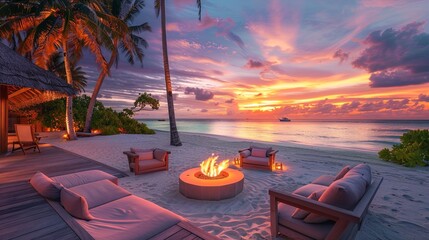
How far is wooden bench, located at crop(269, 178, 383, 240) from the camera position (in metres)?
1.97

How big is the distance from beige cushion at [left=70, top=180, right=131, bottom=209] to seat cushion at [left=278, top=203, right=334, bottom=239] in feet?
8.62

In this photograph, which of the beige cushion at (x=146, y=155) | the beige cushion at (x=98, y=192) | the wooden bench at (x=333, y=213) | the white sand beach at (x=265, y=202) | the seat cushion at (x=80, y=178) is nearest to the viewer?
the wooden bench at (x=333, y=213)

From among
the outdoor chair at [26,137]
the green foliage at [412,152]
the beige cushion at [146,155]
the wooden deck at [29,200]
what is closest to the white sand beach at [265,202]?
the green foliage at [412,152]

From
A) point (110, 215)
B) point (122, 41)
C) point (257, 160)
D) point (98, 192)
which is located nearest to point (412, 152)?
point (257, 160)

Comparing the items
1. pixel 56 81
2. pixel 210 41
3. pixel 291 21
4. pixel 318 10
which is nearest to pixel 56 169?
pixel 56 81

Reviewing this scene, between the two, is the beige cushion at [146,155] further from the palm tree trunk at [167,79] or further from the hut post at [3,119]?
the hut post at [3,119]

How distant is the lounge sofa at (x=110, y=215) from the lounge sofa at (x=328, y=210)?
117 cm

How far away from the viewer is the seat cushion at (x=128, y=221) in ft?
6.74

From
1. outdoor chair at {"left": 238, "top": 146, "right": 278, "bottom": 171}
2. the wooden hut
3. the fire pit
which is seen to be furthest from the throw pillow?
the wooden hut

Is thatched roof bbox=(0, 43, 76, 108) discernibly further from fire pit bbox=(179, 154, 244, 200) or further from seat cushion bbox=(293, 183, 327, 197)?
seat cushion bbox=(293, 183, 327, 197)

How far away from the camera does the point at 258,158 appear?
6.52 metres

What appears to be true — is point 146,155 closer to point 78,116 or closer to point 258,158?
point 258,158

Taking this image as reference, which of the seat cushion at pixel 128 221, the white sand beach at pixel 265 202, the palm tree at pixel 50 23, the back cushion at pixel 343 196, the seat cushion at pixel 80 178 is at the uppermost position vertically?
the palm tree at pixel 50 23

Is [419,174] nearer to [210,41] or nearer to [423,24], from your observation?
[423,24]
